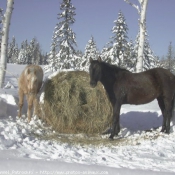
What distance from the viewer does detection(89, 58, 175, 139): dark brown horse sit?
225 inches

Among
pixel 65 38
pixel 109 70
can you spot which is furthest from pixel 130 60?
pixel 109 70

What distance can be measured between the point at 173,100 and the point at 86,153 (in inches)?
132

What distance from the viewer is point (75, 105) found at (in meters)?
5.94

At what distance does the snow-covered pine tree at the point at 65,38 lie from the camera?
2448 centimetres

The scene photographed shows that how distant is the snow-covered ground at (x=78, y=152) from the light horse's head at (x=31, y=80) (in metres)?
0.74

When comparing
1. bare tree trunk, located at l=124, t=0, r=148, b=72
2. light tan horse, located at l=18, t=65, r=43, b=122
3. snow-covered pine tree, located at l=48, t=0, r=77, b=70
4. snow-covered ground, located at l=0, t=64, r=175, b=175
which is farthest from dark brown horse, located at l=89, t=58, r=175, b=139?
snow-covered pine tree, located at l=48, t=0, r=77, b=70

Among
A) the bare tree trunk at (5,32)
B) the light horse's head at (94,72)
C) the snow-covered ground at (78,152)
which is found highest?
the bare tree trunk at (5,32)

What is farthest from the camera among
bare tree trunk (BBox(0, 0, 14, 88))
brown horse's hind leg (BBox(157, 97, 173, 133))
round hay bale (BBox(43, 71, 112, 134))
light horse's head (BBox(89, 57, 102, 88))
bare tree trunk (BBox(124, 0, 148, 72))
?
bare tree trunk (BBox(124, 0, 148, 72))

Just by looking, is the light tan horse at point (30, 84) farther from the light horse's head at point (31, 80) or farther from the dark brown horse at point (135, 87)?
the dark brown horse at point (135, 87)

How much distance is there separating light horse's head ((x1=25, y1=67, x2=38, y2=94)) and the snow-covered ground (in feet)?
2.44

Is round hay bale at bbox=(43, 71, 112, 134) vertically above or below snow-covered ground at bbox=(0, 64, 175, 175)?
above

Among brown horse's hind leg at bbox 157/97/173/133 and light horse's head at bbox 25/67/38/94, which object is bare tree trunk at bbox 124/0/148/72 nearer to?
brown horse's hind leg at bbox 157/97/173/133

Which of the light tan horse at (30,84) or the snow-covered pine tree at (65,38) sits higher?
the snow-covered pine tree at (65,38)

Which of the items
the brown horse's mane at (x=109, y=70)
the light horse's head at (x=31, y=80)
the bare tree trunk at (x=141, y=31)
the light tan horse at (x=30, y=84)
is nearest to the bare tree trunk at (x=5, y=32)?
the light tan horse at (x=30, y=84)
